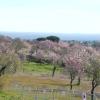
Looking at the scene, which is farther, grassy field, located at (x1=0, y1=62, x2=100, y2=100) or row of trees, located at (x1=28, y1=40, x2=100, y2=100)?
row of trees, located at (x1=28, y1=40, x2=100, y2=100)

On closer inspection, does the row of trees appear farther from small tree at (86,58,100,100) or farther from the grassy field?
the grassy field

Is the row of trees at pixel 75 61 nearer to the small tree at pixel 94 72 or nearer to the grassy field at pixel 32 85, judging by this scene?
the small tree at pixel 94 72

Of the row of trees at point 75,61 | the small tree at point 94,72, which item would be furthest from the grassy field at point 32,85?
the small tree at point 94,72

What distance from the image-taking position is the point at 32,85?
58.8m

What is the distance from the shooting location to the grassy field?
33.7 metres

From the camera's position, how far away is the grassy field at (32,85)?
111ft

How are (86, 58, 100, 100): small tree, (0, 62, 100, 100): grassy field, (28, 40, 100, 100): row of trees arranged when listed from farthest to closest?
(28, 40, 100, 100): row of trees, (86, 58, 100, 100): small tree, (0, 62, 100, 100): grassy field

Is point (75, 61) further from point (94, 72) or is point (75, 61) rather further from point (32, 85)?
point (94, 72)

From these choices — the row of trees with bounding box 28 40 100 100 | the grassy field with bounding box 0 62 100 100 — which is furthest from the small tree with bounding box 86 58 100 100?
the grassy field with bounding box 0 62 100 100

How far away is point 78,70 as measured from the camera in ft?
211

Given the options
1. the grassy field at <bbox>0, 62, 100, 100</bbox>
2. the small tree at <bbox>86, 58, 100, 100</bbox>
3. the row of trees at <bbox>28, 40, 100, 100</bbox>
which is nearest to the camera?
the grassy field at <bbox>0, 62, 100, 100</bbox>

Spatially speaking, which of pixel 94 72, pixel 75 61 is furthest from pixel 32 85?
pixel 75 61

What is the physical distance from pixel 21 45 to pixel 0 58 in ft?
212

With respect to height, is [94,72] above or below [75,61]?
above
